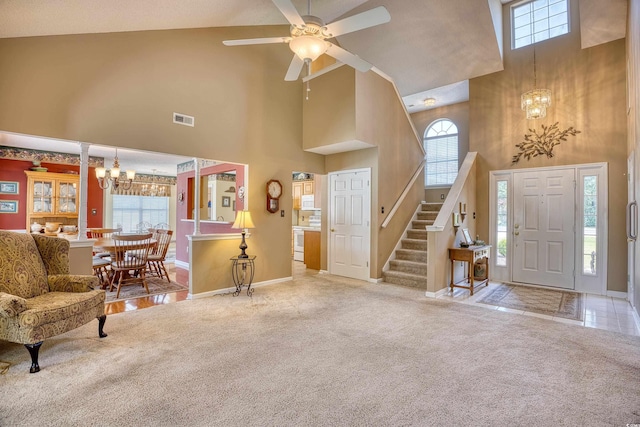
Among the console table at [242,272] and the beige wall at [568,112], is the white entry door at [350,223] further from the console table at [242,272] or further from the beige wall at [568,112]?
the beige wall at [568,112]

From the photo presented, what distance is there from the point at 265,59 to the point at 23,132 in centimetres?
363

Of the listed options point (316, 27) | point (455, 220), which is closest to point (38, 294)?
point (316, 27)

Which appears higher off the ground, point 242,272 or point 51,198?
point 51,198

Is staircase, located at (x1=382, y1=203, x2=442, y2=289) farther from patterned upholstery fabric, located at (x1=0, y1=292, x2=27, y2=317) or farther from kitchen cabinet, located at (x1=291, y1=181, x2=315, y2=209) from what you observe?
patterned upholstery fabric, located at (x1=0, y1=292, x2=27, y2=317)

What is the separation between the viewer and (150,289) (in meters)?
5.15

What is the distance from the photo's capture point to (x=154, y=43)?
4.25m

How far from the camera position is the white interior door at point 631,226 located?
3875 millimetres

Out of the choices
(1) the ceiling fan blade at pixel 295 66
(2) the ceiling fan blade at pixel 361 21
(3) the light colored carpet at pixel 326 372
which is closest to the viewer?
(3) the light colored carpet at pixel 326 372

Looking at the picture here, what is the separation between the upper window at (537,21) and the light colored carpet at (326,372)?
17.2 feet

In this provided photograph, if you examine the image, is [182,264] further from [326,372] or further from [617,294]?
[617,294]

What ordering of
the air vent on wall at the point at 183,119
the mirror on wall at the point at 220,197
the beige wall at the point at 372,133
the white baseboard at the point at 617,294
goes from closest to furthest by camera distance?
the air vent on wall at the point at 183,119, the white baseboard at the point at 617,294, the beige wall at the point at 372,133, the mirror on wall at the point at 220,197

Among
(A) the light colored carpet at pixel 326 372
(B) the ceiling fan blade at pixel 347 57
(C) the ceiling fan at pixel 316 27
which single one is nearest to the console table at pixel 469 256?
(A) the light colored carpet at pixel 326 372

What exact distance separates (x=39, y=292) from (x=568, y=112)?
7.87 meters

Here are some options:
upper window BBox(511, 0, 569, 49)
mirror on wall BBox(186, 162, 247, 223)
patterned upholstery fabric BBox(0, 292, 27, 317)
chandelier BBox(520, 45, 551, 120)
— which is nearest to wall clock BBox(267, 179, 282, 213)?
mirror on wall BBox(186, 162, 247, 223)
